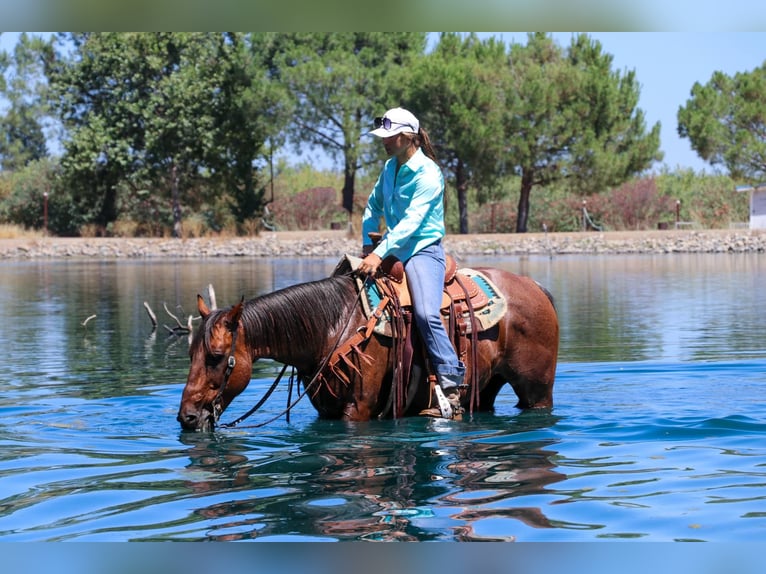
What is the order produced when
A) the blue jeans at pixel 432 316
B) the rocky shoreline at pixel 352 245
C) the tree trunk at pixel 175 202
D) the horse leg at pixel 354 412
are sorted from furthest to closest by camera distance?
the tree trunk at pixel 175 202, the rocky shoreline at pixel 352 245, the horse leg at pixel 354 412, the blue jeans at pixel 432 316

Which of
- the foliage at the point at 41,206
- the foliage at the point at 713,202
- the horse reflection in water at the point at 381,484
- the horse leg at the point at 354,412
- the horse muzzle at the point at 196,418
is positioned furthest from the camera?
the foliage at the point at 713,202

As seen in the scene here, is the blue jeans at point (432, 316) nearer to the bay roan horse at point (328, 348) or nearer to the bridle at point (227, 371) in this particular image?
the bay roan horse at point (328, 348)

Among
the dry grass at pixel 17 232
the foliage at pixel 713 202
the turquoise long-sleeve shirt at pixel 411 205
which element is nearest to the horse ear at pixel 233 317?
the turquoise long-sleeve shirt at pixel 411 205

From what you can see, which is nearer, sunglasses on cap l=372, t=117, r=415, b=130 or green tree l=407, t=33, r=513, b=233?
sunglasses on cap l=372, t=117, r=415, b=130

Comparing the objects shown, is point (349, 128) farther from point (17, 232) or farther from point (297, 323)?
point (297, 323)

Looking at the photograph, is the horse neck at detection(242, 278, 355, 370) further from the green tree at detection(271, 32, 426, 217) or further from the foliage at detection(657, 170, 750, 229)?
the foliage at detection(657, 170, 750, 229)

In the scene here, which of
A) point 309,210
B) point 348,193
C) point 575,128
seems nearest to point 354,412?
point 575,128

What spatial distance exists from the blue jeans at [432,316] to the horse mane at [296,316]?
1.64ft

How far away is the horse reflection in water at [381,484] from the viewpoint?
18.3 feet

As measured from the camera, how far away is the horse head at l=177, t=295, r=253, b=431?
7.35 m

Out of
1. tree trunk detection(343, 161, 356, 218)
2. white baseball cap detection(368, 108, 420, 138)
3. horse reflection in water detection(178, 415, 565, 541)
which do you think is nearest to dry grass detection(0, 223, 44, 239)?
tree trunk detection(343, 161, 356, 218)

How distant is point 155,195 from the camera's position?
5266 cm
